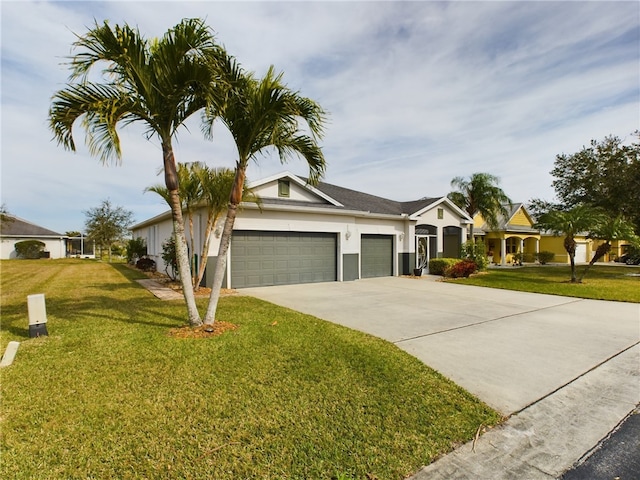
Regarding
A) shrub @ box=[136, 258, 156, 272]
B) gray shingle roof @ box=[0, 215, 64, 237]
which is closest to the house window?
shrub @ box=[136, 258, 156, 272]

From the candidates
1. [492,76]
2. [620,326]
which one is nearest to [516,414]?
[620,326]

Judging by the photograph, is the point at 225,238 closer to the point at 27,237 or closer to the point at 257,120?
the point at 257,120

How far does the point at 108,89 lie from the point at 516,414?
7.27 m

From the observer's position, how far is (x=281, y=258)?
1395 cm

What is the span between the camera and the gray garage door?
1293cm

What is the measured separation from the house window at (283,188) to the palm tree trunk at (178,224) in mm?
8871

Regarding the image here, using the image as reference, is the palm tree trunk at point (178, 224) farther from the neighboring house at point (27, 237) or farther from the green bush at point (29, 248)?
the green bush at point (29, 248)

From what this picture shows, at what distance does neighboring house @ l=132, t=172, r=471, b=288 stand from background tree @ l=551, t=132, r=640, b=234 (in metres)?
9.05

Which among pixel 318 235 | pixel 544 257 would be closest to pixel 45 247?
pixel 318 235

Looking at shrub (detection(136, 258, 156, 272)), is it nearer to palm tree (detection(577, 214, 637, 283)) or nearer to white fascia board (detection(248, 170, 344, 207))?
white fascia board (detection(248, 170, 344, 207))

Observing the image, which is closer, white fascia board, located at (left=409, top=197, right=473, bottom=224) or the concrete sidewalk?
the concrete sidewalk

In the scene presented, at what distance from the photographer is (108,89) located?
5.25 meters

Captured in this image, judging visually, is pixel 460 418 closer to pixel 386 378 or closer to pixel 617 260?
pixel 386 378

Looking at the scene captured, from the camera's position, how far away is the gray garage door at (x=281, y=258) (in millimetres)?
12930
